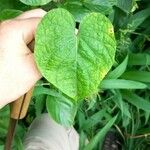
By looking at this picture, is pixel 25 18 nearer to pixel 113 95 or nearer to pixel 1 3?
pixel 1 3

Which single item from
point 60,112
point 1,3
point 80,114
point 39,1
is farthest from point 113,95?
point 39,1

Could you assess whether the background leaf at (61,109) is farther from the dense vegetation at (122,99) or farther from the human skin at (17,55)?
the human skin at (17,55)

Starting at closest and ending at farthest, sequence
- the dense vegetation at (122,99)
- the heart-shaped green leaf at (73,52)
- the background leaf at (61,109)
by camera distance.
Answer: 1. the heart-shaped green leaf at (73,52)
2. the background leaf at (61,109)
3. the dense vegetation at (122,99)

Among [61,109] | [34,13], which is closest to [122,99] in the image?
[61,109]

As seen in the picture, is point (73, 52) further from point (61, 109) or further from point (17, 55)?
point (61, 109)

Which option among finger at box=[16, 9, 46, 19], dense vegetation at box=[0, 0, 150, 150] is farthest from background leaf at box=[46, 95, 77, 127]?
finger at box=[16, 9, 46, 19]

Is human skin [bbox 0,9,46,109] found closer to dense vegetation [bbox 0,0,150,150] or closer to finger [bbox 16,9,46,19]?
finger [bbox 16,9,46,19]

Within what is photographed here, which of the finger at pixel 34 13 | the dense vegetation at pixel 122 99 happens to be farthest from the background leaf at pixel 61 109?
the finger at pixel 34 13

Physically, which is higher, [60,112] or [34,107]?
[60,112]
